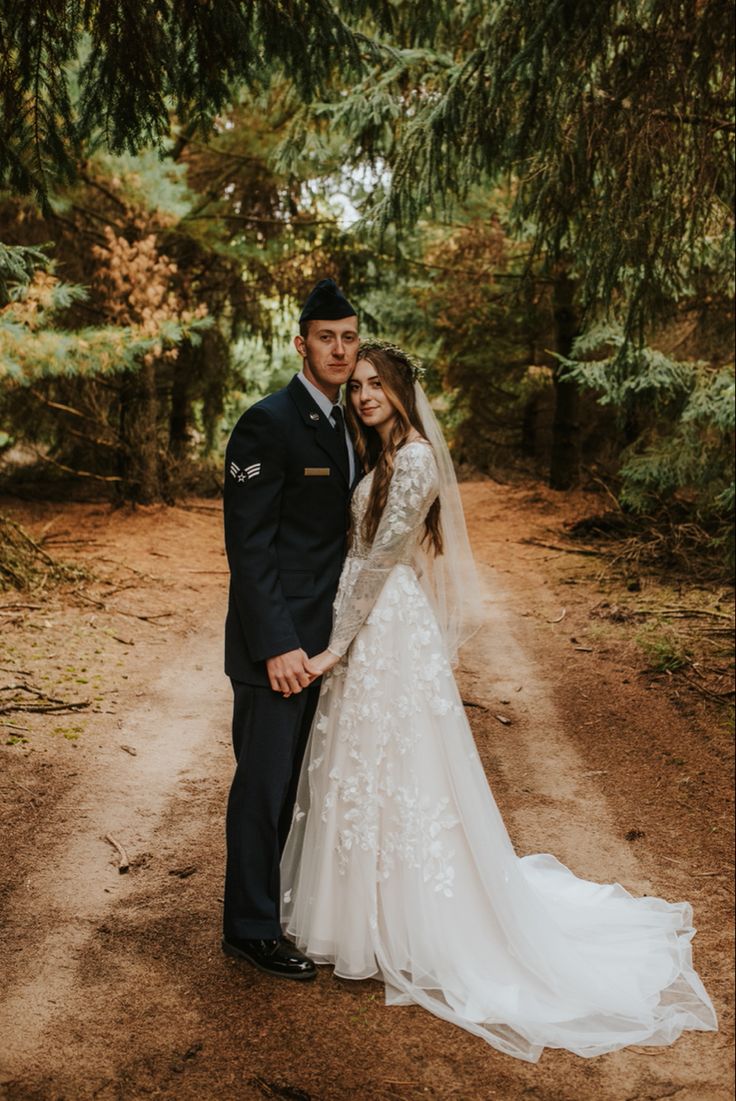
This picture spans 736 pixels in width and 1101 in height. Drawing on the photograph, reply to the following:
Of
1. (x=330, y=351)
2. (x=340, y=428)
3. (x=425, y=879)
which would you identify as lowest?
(x=425, y=879)

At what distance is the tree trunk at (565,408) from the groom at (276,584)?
11.6 meters

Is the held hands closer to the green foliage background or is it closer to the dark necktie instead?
the dark necktie

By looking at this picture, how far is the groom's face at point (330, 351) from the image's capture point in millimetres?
3492

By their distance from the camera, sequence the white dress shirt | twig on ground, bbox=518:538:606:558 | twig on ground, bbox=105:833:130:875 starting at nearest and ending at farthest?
the white dress shirt, twig on ground, bbox=105:833:130:875, twig on ground, bbox=518:538:606:558

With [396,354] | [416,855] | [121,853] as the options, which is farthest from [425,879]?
[396,354]

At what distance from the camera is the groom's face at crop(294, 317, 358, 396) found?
11.5ft

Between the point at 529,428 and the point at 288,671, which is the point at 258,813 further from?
the point at 529,428

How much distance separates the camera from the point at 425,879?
11.2ft

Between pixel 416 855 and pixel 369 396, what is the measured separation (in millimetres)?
1771

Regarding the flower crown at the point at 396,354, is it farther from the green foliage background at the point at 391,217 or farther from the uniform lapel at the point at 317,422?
the green foliage background at the point at 391,217

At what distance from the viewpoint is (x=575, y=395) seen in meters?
15.5

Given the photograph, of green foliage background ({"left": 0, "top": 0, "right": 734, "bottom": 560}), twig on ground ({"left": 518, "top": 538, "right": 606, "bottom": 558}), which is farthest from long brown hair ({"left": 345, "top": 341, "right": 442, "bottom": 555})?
twig on ground ({"left": 518, "top": 538, "right": 606, "bottom": 558})

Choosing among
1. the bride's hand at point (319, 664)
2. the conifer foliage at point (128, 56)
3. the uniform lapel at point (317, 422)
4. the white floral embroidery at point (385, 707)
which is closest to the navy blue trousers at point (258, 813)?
the bride's hand at point (319, 664)

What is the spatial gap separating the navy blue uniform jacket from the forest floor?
1176 millimetres
